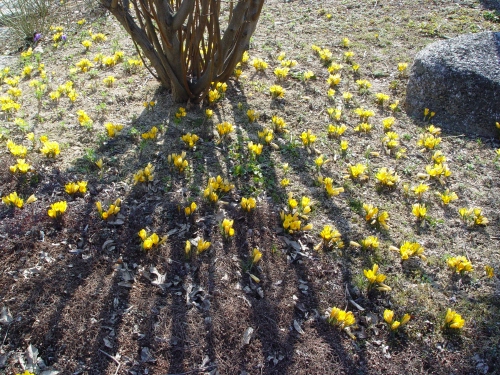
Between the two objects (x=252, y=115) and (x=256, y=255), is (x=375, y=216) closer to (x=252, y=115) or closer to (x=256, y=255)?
(x=256, y=255)

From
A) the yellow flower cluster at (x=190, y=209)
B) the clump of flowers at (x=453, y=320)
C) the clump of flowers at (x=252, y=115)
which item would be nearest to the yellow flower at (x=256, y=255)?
the yellow flower cluster at (x=190, y=209)

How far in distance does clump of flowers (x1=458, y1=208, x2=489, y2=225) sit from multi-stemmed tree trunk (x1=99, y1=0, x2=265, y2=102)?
2896mm

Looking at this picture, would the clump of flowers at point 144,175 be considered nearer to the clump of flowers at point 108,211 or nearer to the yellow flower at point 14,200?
the clump of flowers at point 108,211

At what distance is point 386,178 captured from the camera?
3959mm

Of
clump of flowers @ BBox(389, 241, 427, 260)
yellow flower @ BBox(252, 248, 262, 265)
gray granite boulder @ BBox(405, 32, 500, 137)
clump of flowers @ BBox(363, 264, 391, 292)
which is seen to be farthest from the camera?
gray granite boulder @ BBox(405, 32, 500, 137)

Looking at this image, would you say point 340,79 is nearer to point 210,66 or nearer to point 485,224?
point 210,66

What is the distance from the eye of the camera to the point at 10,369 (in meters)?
2.47

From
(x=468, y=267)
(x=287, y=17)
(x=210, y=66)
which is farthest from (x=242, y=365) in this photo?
(x=287, y=17)

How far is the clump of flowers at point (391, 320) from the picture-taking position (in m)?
2.83

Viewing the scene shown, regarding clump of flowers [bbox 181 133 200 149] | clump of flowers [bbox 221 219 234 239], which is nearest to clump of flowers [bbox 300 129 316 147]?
clump of flowers [bbox 181 133 200 149]

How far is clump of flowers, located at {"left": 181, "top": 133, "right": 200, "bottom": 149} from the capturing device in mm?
4156

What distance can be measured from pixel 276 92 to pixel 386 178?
6.11 feet

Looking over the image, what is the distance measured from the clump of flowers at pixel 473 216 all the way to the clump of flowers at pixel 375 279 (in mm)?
1190

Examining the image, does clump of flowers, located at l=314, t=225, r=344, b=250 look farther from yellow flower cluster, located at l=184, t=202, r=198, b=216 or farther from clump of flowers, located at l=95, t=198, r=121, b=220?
clump of flowers, located at l=95, t=198, r=121, b=220
